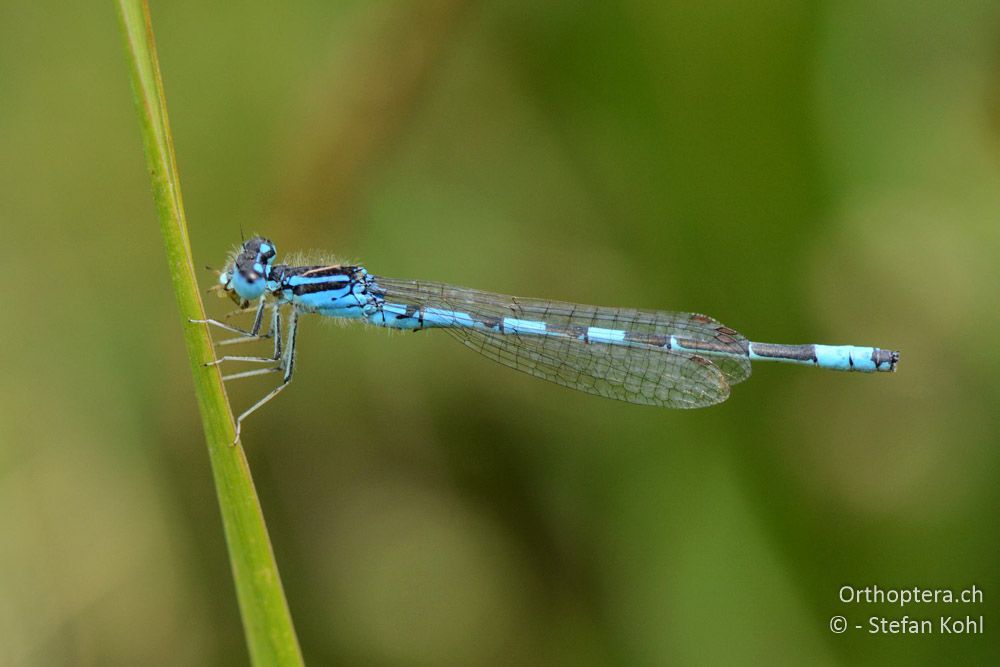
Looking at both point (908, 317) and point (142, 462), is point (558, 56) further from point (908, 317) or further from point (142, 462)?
point (142, 462)

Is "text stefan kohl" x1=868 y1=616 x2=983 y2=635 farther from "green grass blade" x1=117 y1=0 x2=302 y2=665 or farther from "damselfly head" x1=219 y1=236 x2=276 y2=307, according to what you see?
"damselfly head" x1=219 y1=236 x2=276 y2=307

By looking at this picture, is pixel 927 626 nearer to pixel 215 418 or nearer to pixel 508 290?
pixel 508 290

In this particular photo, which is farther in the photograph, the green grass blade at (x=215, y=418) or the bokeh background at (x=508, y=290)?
the bokeh background at (x=508, y=290)

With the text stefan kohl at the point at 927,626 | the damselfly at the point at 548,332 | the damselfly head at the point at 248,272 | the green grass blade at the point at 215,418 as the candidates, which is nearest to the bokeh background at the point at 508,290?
the text stefan kohl at the point at 927,626

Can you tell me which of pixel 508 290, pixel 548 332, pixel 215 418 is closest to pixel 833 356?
pixel 548 332

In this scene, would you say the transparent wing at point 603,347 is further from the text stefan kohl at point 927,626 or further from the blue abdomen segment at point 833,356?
the text stefan kohl at point 927,626

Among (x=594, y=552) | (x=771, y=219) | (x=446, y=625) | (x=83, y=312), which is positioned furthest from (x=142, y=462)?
(x=771, y=219)

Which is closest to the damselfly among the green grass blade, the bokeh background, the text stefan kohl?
the bokeh background
